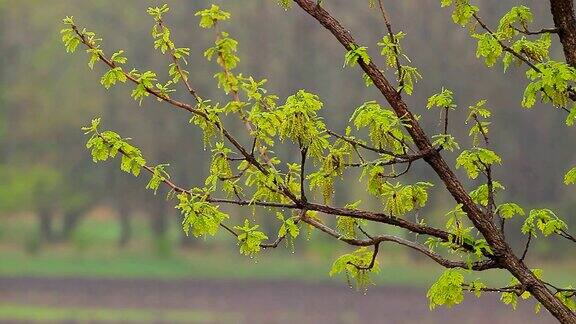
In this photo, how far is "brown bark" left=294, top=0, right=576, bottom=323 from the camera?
3.40 metres

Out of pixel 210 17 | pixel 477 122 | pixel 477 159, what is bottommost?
pixel 477 159

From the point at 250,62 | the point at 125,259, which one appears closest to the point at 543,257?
the point at 250,62

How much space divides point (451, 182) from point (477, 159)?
0.19m

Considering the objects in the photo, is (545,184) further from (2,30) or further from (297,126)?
(297,126)

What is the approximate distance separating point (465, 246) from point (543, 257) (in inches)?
689

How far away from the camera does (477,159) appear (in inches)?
140

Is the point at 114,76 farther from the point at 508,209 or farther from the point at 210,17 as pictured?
the point at 508,209


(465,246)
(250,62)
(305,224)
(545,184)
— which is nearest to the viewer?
(465,246)

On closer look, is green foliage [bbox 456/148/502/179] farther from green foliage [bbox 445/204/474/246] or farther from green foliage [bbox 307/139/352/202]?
green foliage [bbox 307/139/352/202]

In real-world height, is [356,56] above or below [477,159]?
above

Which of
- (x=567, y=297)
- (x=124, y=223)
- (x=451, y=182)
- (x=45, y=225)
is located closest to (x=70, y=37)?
(x=451, y=182)

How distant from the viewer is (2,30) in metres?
23.2

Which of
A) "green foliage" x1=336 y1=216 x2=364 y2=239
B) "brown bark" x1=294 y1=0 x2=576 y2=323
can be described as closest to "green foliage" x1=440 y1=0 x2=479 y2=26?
"brown bark" x1=294 y1=0 x2=576 y2=323

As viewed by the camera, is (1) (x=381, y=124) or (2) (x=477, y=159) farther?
(2) (x=477, y=159)
